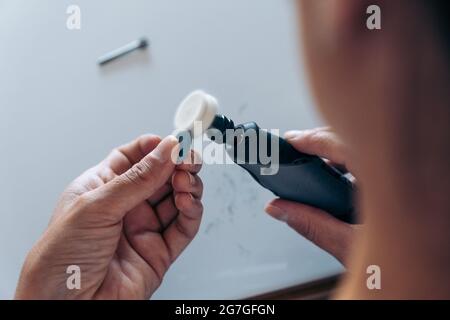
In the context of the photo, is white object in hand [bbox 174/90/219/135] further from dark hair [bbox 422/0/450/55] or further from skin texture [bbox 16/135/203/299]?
dark hair [bbox 422/0/450/55]

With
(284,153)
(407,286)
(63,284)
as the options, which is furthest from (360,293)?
(63,284)

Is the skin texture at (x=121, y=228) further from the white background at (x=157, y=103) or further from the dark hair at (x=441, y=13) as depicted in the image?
the dark hair at (x=441, y=13)

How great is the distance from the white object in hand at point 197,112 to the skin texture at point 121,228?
32 millimetres

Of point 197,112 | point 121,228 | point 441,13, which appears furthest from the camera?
point 121,228

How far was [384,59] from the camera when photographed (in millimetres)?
195

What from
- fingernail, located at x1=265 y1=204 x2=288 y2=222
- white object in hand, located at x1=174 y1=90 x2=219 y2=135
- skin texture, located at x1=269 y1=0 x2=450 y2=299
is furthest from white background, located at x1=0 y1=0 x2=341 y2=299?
skin texture, located at x1=269 y1=0 x2=450 y2=299

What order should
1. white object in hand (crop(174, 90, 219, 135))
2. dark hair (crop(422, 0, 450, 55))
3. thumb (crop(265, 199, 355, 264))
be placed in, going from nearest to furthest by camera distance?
1. dark hair (crop(422, 0, 450, 55))
2. white object in hand (crop(174, 90, 219, 135))
3. thumb (crop(265, 199, 355, 264))

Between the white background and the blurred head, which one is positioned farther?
the white background

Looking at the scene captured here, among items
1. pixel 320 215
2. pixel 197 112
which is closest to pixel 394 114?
pixel 197 112

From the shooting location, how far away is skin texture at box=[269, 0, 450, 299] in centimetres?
19

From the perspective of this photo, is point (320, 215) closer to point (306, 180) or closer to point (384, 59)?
point (306, 180)

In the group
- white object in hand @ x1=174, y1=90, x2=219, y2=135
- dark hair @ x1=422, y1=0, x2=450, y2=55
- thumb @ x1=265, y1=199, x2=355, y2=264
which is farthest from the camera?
thumb @ x1=265, y1=199, x2=355, y2=264

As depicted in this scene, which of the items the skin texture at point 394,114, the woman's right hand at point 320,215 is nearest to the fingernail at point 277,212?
the woman's right hand at point 320,215

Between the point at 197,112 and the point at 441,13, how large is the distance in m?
0.19
